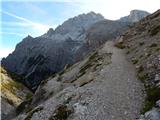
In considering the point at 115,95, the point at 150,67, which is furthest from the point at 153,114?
the point at 150,67

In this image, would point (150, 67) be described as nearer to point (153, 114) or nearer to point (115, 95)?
point (115, 95)

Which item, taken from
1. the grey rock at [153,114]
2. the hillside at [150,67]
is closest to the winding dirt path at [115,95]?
the hillside at [150,67]

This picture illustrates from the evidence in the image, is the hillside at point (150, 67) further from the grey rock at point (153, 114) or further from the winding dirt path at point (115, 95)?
the winding dirt path at point (115, 95)

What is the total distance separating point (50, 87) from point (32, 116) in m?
24.6

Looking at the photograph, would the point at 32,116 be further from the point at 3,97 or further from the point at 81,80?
the point at 3,97

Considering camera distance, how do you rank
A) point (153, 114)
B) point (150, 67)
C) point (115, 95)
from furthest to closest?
point (150, 67), point (115, 95), point (153, 114)

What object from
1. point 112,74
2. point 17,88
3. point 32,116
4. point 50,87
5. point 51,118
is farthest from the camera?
point 17,88

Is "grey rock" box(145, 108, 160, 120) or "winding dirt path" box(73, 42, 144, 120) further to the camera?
"winding dirt path" box(73, 42, 144, 120)

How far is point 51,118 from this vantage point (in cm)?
3491

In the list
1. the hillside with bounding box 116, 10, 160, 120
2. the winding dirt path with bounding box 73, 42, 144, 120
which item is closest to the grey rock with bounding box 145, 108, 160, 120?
the hillside with bounding box 116, 10, 160, 120

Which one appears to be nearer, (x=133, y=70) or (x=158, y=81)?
(x=158, y=81)

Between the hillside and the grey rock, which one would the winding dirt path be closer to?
the hillside

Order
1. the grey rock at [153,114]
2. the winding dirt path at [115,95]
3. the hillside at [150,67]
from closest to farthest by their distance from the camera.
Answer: the grey rock at [153,114] → the hillside at [150,67] → the winding dirt path at [115,95]

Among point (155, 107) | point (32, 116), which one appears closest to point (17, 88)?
point (32, 116)
